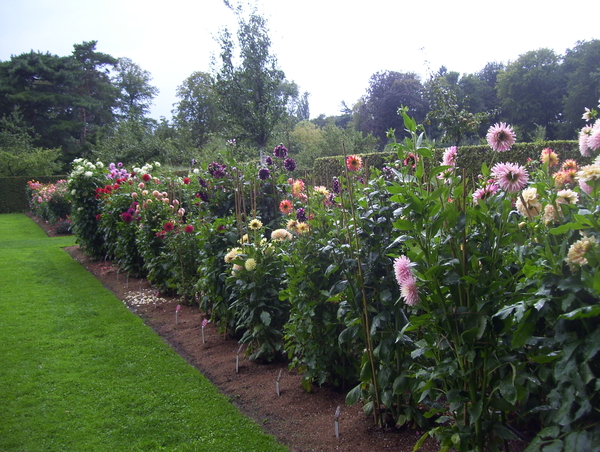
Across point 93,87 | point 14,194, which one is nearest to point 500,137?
point 14,194

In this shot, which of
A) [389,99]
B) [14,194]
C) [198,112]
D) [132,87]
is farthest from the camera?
[132,87]

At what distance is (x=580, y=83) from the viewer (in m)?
31.5

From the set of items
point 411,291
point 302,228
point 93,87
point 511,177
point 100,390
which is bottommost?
point 100,390

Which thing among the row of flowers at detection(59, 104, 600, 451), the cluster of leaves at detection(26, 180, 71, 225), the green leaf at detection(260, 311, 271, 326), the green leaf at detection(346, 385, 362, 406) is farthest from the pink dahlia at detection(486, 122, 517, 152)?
the cluster of leaves at detection(26, 180, 71, 225)

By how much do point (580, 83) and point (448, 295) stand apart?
36300 mm

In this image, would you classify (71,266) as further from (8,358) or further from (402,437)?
(402,437)

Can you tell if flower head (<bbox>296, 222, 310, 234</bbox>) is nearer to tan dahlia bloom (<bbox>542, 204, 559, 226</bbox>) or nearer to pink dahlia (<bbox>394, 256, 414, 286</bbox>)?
pink dahlia (<bbox>394, 256, 414, 286</bbox>)

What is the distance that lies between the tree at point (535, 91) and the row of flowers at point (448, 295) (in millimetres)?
35765

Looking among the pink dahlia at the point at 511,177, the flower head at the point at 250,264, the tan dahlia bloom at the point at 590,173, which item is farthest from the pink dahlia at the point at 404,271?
the flower head at the point at 250,264

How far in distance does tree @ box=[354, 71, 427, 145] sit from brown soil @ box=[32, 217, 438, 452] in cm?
2659

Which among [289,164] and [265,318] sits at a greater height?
[289,164]

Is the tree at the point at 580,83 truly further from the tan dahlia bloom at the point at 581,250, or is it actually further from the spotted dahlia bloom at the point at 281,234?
the tan dahlia bloom at the point at 581,250

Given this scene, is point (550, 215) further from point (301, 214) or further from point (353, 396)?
point (301, 214)

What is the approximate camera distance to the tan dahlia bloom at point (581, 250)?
139 cm
